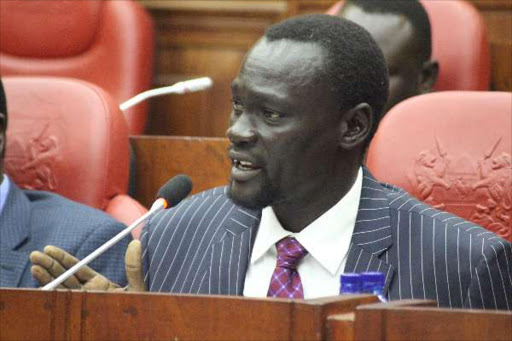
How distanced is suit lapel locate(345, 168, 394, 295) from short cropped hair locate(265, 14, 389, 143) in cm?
7

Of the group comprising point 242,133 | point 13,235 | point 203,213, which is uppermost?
point 242,133

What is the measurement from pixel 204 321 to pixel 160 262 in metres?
0.44

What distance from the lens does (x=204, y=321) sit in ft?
2.64

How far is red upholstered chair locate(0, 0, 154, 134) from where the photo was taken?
2.10 meters

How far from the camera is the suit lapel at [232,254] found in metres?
1.19

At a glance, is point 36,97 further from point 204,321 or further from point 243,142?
point 204,321

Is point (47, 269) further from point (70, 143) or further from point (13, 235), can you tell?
point (70, 143)

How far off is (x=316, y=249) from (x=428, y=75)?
805mm

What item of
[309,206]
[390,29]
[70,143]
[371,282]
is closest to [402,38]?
[390,29]

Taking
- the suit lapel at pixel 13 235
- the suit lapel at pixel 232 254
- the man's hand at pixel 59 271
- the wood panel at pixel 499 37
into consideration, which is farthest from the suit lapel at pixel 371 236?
the wood panel at pixel 499 37

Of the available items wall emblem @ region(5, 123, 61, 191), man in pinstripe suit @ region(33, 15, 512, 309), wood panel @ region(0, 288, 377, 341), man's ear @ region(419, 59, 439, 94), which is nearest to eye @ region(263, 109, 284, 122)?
man in pinstripe suit @ region(33, 15, 512, 309)

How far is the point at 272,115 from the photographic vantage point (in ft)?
3.80

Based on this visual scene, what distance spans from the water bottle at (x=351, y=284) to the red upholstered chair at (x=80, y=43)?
1.26m

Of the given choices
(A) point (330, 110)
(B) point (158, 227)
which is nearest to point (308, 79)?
(A) point (330, 110)
